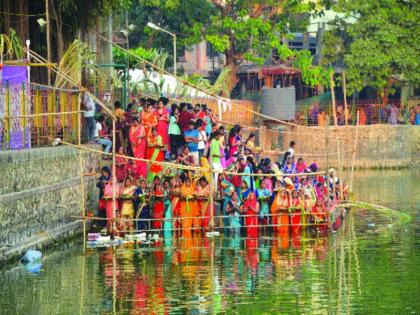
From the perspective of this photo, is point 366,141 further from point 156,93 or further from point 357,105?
point 156,93

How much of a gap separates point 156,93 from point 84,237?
40.0 ft

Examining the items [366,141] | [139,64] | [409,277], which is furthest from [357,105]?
[409,277]

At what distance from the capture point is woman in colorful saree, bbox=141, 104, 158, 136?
28922 millimetres

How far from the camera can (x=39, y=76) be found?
3219 centimetres

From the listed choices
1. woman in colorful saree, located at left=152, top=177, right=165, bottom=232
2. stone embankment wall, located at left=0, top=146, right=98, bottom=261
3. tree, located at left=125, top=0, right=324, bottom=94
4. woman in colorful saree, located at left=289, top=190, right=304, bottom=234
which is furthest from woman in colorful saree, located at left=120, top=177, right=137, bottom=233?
tree, located at left=125, top=0, right=324, bottom=94

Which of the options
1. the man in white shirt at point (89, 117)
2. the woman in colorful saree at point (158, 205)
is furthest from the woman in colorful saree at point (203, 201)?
the man in white shirt at point (89, 117)

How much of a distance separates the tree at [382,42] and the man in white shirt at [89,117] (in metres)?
21.7

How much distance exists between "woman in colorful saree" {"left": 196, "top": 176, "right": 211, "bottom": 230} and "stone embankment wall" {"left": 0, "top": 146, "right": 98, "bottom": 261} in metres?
2.33

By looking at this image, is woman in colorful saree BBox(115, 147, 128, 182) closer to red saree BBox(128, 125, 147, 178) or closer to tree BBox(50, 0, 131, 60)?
red saree BBox(128, 125, 147, 178)

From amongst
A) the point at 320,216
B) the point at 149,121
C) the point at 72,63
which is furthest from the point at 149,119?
the point at 320,216

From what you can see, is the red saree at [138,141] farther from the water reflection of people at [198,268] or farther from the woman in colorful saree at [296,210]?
the woman in colorful saree at [296,210]

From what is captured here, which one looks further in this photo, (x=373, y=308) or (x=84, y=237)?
(x=84, y=237)

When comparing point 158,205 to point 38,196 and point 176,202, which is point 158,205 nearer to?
point 176,202

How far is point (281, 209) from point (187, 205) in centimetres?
187
